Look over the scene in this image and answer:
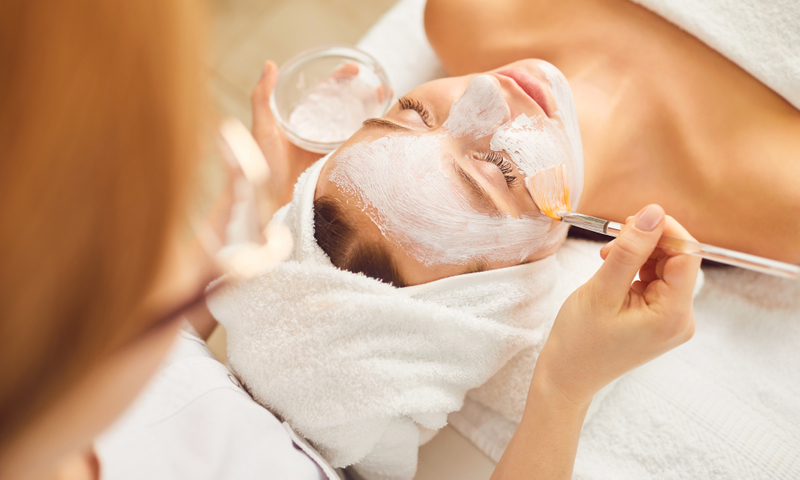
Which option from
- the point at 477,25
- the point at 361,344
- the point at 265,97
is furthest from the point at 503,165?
the point at 265,97

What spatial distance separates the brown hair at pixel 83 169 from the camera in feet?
0.64

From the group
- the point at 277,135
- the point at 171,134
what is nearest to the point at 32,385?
the point at 171,134

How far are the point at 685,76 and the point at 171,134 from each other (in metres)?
1.10

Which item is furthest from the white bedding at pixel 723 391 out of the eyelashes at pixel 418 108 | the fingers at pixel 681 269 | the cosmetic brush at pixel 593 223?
the eyelashes at pixel 418 108

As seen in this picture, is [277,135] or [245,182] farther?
[277,135]

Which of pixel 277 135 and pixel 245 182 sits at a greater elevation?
pixel 245 182

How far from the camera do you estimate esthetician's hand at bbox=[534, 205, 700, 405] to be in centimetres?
Result: 58

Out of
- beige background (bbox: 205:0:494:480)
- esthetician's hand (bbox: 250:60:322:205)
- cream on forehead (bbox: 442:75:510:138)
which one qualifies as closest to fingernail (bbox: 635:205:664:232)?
cream on forehead (bbox: 442:75:510:138)

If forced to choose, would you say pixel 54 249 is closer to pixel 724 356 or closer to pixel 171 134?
pixel 171 134

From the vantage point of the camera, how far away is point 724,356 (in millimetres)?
986

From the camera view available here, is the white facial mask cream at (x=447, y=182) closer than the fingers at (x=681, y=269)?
No

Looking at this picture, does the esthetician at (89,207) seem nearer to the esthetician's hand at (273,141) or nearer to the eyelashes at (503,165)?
the eyelashes at (503,165)

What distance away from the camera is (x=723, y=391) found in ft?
3.06

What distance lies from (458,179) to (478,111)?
13cm
